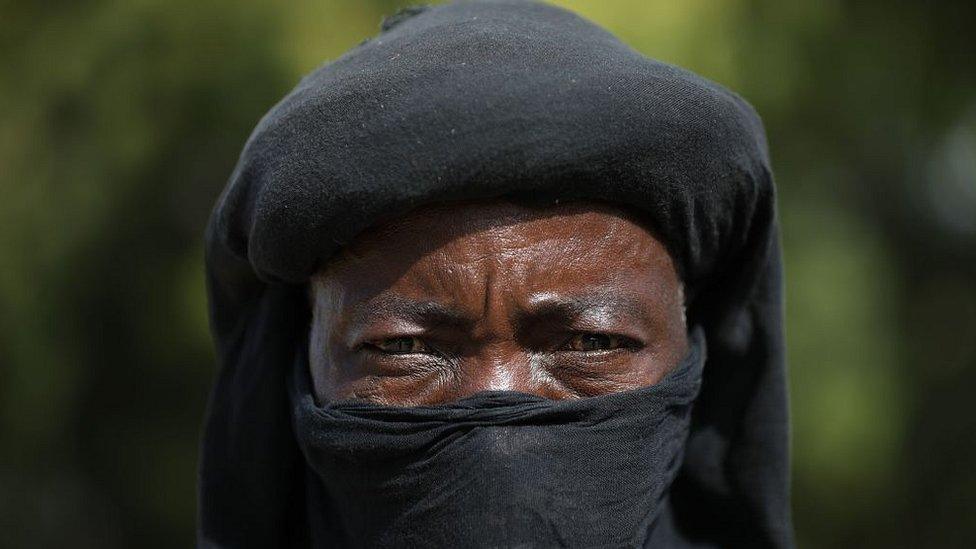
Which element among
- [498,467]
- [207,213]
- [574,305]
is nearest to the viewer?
[498,467]

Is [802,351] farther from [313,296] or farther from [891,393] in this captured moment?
[313,296]

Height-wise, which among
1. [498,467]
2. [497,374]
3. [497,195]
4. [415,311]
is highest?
[497,195]

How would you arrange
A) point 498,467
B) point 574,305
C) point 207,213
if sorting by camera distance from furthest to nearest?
point 207,213, point 574,305, point 498,467

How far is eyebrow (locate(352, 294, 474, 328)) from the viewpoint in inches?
78.4

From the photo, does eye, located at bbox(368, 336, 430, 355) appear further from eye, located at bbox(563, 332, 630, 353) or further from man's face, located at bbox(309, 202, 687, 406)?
eye, located at bbox(563, 332, 630, 353)

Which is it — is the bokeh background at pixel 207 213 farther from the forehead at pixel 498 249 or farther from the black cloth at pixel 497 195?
the forehead at pixel 498 249

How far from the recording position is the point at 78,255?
5.04m

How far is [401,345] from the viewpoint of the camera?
2.05 meters

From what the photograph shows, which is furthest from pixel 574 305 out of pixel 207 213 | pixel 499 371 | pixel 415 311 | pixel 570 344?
pixel 207 213

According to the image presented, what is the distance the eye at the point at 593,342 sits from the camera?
2.04 meters

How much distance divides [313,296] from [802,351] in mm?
3229

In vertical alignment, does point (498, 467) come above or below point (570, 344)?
below

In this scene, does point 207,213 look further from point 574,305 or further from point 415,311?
point 574,305

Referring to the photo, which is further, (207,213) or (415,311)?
(207,213)
